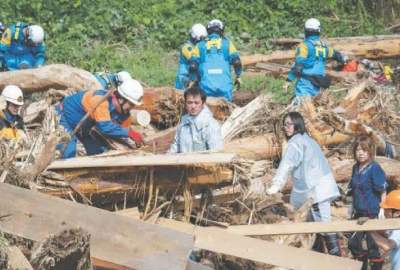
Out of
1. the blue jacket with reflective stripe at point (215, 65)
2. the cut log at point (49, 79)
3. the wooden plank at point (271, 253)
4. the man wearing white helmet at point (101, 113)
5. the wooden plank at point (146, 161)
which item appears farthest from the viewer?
the blue jacket with reflective stripe at point (215, 65)

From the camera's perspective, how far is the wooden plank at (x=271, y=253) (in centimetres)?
796

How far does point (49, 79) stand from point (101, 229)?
5898 mm

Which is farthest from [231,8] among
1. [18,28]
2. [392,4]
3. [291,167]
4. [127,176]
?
[127,176]

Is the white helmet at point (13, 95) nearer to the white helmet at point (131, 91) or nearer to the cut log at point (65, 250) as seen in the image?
the white helmet at point (131, 91)

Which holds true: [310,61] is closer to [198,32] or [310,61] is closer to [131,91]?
[198,32]

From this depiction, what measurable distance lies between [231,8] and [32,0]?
4.06 meters

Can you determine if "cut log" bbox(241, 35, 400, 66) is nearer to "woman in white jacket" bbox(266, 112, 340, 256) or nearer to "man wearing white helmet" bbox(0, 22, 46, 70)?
"man wearing white helmet" bbox(0, 22, 46, 70)

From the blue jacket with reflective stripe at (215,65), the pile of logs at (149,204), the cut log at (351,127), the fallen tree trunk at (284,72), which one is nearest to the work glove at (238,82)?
the blue jacket with reflective stripe at (215,65)

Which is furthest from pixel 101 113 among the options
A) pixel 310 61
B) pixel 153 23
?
pixel 153 23

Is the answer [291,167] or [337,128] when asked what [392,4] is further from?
[291,167]

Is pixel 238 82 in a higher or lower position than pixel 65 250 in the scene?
lower

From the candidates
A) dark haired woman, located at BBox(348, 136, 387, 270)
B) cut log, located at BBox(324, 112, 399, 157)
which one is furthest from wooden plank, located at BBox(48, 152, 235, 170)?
cut log, located at BBox(324, 112, 399, 157)

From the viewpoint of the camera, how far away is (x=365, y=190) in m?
9.85

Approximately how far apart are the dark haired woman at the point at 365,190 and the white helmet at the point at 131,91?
2165 millimetres
